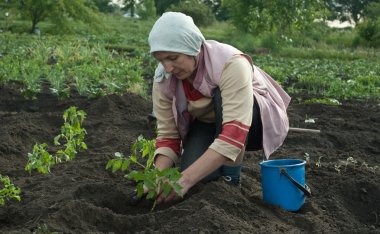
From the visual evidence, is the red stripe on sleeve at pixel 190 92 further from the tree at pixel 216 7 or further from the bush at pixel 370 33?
the tree at pixel 216 7

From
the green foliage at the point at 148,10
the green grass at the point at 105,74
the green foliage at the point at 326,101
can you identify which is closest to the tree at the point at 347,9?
the green foliage at the point at 148,10

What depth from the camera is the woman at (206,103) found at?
3465 millimetres

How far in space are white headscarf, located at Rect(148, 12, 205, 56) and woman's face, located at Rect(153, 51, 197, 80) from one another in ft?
0.15

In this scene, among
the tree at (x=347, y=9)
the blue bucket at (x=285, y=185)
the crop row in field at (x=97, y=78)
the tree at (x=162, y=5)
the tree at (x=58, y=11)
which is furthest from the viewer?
the tree at (x=347, y=9)

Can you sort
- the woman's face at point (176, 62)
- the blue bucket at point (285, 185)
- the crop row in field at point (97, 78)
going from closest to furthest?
the woman's face at point (176, 62) < the blue bucket at point (285, 185) < the crop row in field at point (97, 78)

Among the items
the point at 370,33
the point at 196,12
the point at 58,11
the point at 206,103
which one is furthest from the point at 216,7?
the point at 206,103

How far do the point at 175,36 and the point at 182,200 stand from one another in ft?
2.98

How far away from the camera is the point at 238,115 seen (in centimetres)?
352

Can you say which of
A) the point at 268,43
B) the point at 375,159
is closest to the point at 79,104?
the point at 375,159

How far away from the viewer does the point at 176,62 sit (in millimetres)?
3488

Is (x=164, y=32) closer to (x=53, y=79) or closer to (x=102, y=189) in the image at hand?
(x=102, y=189)

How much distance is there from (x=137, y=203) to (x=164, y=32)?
39.7 inches

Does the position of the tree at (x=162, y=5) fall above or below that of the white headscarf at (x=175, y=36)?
below

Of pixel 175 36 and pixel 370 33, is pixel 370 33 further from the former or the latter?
pixel 175 36
